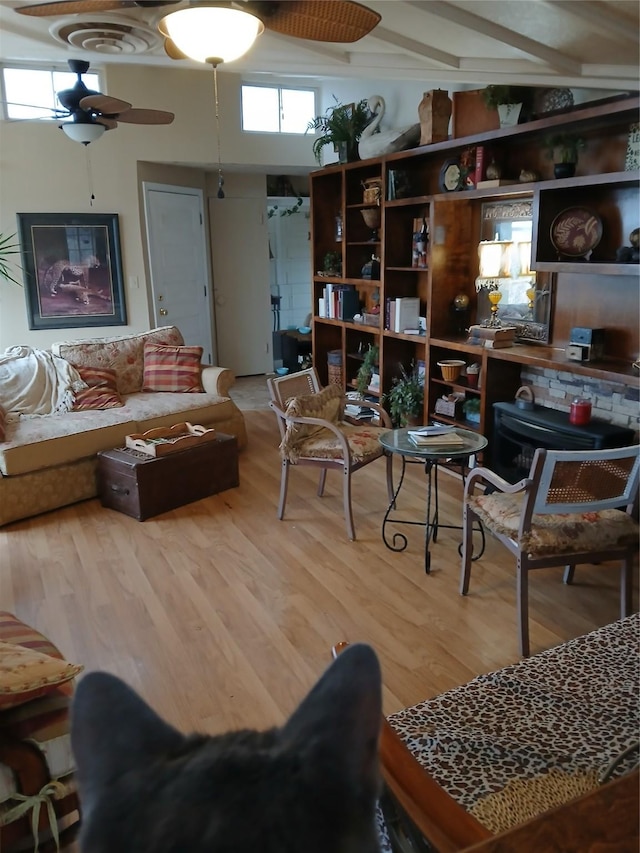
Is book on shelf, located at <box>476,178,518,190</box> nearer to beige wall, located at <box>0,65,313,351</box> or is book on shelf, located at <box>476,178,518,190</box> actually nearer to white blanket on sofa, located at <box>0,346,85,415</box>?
white blanket on sofa, located at <box>0,346,85,415</box>

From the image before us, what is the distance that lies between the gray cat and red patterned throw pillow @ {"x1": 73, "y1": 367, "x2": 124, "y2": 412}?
13.6ft

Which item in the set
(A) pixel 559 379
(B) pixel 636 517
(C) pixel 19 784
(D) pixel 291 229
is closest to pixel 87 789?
(C) pixel 19 784

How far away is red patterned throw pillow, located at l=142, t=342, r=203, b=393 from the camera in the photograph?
189 inches

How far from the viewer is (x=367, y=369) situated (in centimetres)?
538

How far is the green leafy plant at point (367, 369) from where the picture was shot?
538cm

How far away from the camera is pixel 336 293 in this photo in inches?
223

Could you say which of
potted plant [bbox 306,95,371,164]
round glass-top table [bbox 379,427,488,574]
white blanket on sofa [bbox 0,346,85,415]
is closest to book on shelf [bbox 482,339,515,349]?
round glass-top table [bbox 379,427,488,574]

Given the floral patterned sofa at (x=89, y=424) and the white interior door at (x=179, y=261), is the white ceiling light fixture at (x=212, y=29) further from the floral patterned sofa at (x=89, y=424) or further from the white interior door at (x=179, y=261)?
the white interior door at (x=179, y=261)

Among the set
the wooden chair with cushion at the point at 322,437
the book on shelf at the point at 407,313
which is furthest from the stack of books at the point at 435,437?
the book on shelf at the point at 407,313

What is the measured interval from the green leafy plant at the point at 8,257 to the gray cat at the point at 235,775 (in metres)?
5.88

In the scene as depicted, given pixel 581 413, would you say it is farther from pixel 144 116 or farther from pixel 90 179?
pixel 90 179

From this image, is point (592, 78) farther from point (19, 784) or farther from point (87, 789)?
point (19, 784)

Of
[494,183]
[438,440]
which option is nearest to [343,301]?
[494,183]

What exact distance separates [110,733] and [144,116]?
4.02 metres
